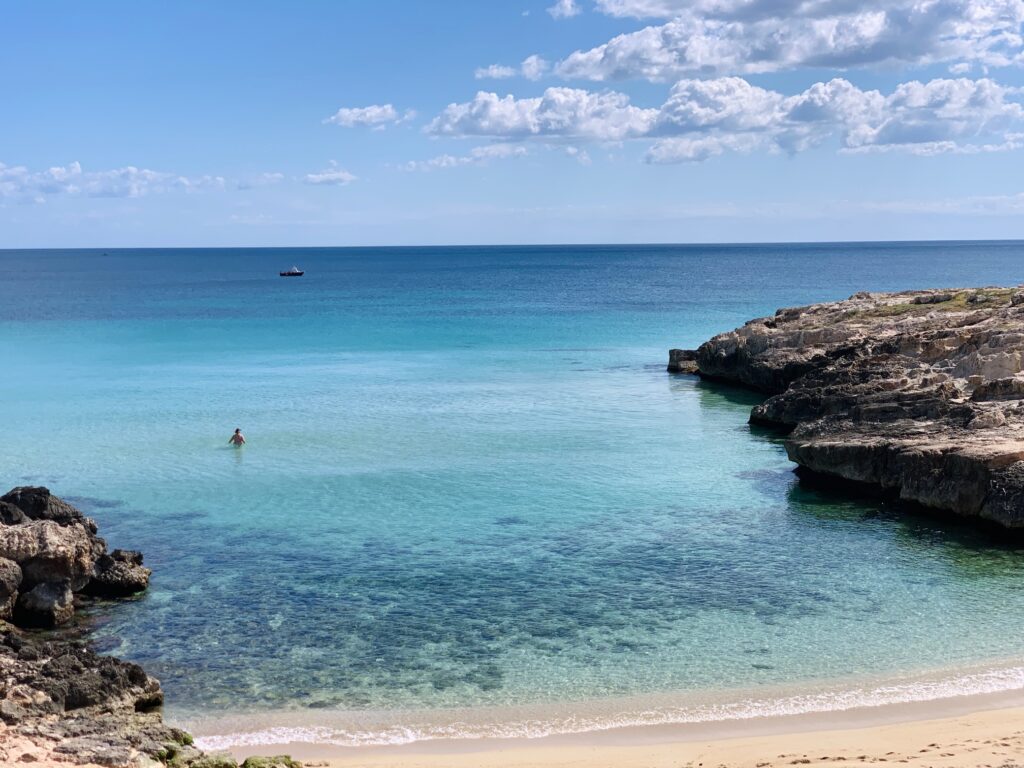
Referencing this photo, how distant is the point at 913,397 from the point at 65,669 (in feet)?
85.7

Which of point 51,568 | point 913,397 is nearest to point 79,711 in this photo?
point 51,568

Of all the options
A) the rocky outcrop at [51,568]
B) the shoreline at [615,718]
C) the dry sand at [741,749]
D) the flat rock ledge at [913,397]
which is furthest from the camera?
the flat rock ledge at [913,397]

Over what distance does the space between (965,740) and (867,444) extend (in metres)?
16.6

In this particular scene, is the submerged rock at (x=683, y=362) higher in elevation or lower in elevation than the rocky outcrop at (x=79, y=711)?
higher

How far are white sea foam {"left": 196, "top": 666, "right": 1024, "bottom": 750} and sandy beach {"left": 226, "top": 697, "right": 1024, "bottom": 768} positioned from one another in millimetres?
269

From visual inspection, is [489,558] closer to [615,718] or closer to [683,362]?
[615,718]

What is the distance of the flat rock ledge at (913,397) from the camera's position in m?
27.8

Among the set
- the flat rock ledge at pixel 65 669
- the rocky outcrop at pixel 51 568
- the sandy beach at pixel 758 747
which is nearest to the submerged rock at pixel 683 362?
the rocky outcrop at pixel 51 568

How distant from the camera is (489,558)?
2567 cm

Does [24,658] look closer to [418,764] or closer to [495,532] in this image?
[418,764]

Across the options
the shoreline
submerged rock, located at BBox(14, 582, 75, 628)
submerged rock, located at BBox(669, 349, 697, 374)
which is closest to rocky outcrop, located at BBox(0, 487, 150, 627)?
submerged rock, located at BBox(14, 582, 75, 628)

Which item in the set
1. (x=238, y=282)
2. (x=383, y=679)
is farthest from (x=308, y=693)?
(x=238, y=282)

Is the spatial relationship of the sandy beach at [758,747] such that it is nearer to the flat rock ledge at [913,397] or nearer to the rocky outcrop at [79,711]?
the rocky outcrop at [79,711]

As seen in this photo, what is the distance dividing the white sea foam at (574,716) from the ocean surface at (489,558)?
0.06 meters
